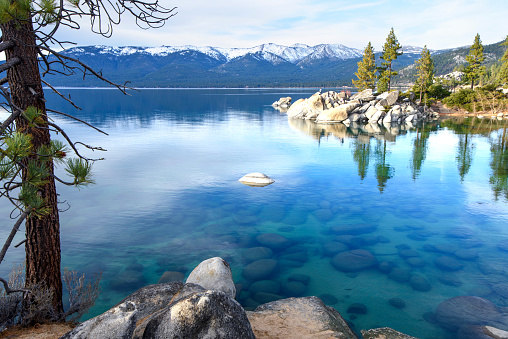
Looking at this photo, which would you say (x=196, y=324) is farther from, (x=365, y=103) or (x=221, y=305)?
(x=365, y=103)

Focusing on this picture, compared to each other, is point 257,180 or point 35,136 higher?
point 35,136

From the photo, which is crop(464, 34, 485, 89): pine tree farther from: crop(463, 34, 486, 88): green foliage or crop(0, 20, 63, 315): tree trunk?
crop(0, 20, 63, 315): tree trunk

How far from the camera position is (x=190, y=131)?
1950 inches

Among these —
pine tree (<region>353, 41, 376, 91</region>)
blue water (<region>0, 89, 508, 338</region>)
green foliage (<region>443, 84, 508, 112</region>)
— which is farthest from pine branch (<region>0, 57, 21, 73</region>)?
pine tree (<region>353, 41, 376, 91</region>)

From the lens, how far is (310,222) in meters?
17.5

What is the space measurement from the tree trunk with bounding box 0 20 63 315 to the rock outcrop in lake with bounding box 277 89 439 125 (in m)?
58.1

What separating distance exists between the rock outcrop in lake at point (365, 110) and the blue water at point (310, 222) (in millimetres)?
28549

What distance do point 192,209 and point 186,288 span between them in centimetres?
1120

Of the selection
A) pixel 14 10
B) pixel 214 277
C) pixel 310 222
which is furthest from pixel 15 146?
pixel 310 222

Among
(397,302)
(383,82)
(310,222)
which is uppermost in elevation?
(383,82)

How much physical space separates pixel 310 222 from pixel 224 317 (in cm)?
1184

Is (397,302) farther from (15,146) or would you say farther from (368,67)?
(368,67)

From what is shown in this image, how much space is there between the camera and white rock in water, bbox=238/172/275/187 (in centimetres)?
2362

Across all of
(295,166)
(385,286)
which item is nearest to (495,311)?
(385,286)
